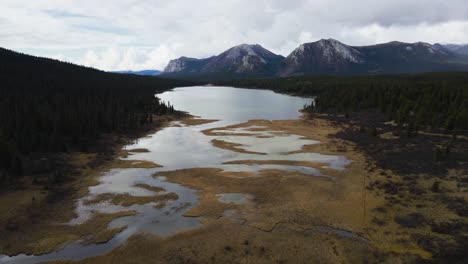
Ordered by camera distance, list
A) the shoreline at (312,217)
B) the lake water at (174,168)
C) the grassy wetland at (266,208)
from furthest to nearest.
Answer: the lake water at (174,168), the grassy wetland at (266,208), the shoreline at (312,217)

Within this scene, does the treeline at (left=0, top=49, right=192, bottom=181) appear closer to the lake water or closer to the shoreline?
the lake water

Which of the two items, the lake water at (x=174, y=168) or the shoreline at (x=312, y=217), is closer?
the shoreline at (x=312, y=217)

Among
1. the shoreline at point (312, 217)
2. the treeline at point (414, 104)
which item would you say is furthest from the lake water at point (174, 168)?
the treeline at point (414, 104)

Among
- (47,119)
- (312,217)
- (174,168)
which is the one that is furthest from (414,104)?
(47,119)

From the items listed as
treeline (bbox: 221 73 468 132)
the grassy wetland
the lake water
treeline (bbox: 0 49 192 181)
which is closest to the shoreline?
the grassy wetland

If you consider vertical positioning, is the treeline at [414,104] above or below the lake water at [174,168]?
above

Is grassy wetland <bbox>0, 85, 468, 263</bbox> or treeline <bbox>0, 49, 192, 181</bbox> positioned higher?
treeline <bbox>0, 49, 192, 181</bbox>

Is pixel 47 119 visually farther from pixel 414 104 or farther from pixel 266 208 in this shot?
pixel 414 104

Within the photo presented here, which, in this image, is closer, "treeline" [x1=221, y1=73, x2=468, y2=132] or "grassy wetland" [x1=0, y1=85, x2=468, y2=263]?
"grassy wetland" [x1=0, y1=85, x2=468, y2=263]

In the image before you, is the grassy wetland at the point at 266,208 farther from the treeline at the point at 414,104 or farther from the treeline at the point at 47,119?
the treeline at the point at 414,104

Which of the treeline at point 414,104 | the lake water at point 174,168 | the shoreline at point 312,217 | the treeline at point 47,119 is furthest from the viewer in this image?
the treeline at point 414,104

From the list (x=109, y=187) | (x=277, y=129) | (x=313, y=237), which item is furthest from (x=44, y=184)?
(x=277, y=129)
